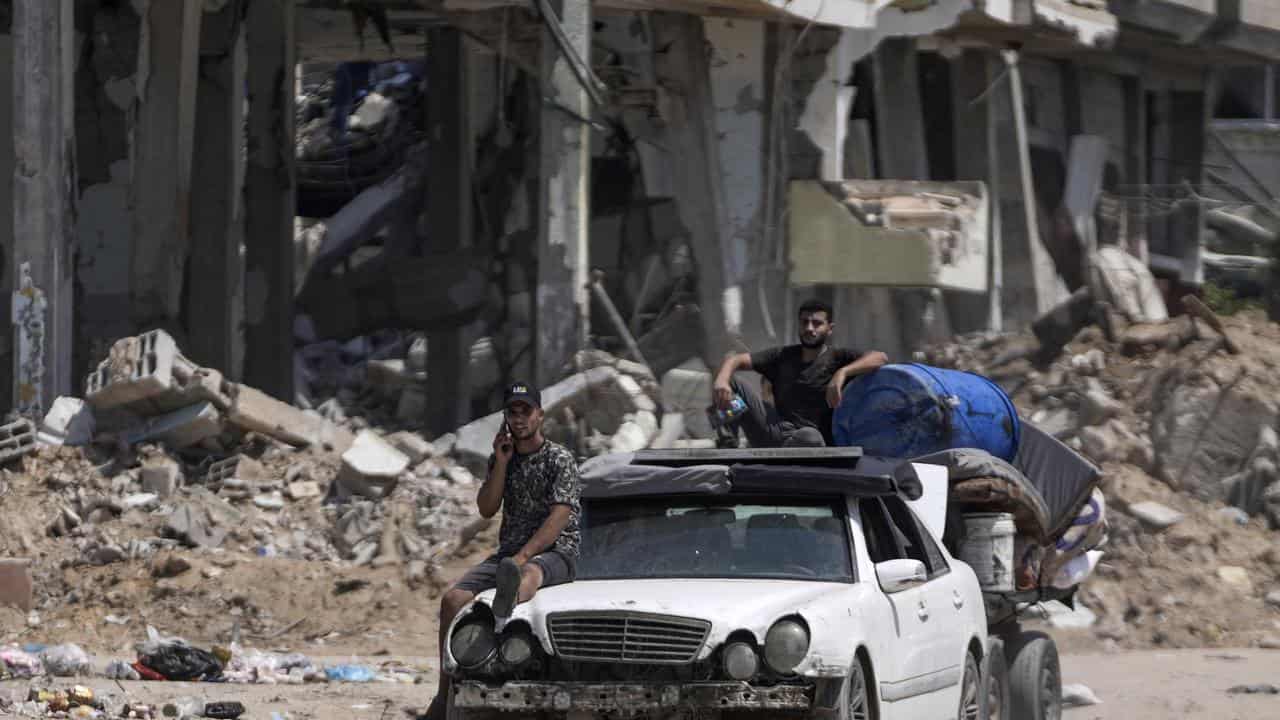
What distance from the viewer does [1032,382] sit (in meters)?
21.5

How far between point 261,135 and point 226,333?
8.57ft

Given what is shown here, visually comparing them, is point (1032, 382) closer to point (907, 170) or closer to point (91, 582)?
point (907, 170)

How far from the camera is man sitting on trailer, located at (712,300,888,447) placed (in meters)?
10.0

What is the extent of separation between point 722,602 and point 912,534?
163cm

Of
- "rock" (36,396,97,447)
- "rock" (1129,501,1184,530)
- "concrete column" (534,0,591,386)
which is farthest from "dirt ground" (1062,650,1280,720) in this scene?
"rock" (36,396,97,447)

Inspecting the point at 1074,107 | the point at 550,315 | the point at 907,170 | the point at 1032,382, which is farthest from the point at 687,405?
the point at 1074,107

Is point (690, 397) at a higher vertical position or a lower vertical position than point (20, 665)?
higher

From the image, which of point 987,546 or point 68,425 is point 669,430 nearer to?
point 68,425

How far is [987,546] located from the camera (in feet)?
31.0

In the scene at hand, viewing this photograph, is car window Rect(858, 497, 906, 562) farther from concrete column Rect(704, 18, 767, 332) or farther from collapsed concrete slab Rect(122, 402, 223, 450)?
concrete column Rect(704, 18, 767, 332)

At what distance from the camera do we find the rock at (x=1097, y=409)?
63.1ft

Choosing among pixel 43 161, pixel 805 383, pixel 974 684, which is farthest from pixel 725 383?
pixel 43 161

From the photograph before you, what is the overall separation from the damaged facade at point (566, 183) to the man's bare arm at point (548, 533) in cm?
1083

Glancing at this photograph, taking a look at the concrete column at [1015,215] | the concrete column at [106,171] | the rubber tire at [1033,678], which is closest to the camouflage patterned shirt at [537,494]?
the rubber tire at [1033,678]
